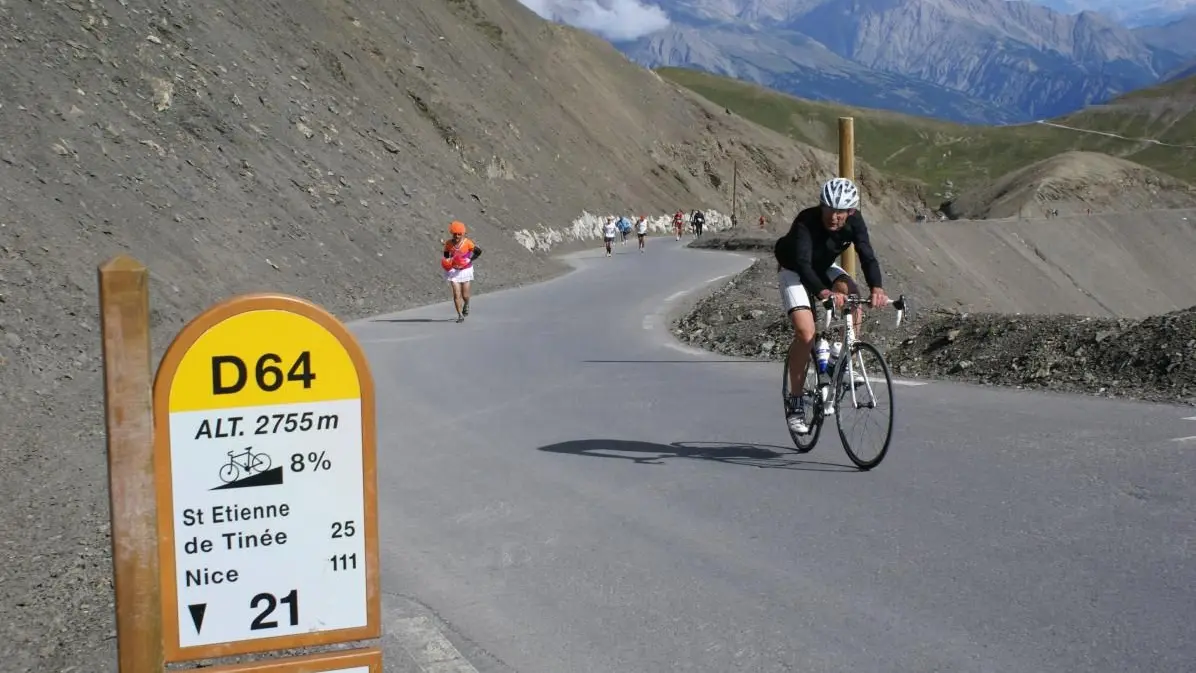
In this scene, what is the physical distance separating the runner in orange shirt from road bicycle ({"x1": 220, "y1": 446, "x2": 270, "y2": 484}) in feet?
51.2

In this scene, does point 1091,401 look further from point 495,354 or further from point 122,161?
point 122,161

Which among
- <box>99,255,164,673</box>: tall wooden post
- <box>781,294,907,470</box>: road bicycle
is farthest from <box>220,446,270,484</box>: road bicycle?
<box>781,294,907,470</box>: road bicycle

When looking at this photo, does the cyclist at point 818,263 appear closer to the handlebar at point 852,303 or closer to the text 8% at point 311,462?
the handlebar at point 852,303

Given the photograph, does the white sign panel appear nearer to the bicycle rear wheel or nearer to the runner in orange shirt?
the bicycle rear wheel

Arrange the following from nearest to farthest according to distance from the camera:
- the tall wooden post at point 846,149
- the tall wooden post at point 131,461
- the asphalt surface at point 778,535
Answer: the tall wooden post at point 131,461, the asphalt surface at point 778,535, the tall wooden post at point 846,149

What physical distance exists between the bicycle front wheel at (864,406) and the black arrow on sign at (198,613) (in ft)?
16.6

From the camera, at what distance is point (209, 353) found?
3213mm

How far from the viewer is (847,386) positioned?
7922mm

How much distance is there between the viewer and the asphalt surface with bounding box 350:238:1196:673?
4770 millimetres

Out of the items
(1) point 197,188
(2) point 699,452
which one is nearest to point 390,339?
(1) point 197,188

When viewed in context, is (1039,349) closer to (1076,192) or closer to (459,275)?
(459,275)

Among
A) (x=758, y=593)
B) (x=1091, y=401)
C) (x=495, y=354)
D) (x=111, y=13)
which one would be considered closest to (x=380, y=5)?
(x=111, y=13)

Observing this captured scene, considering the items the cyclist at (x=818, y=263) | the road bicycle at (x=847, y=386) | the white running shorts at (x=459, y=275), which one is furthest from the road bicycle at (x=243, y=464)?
the white running shorts at (x=459, y=275)

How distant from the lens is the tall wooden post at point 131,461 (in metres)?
3.05
